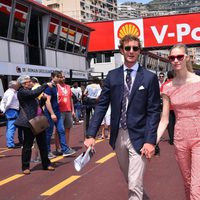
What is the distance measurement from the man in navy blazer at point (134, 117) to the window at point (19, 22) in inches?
775

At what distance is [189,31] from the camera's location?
121ft

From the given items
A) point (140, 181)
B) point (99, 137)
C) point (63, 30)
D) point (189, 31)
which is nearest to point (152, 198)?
point (140, 181)

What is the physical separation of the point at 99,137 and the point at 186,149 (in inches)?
321

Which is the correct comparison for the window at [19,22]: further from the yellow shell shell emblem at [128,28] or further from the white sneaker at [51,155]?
the yellow shell shell emblem at [128,28]

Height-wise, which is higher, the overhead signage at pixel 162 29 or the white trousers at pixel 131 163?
the overhead signage at pixel 162 29

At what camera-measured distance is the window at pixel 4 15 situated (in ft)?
69.6

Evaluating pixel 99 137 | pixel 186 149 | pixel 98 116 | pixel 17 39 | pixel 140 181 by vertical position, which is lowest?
pixel 99 137

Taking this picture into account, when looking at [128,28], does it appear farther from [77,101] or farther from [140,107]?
[140,107]

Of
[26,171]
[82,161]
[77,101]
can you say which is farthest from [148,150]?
[77,101]

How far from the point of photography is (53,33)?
90.9 feet

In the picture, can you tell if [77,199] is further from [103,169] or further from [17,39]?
[17,39]

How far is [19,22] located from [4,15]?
1.85 metres

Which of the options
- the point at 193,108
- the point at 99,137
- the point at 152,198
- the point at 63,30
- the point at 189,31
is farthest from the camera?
the point at 189,31

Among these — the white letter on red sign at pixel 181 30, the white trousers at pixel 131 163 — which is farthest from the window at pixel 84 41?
the white trousers at pixel 131 163
